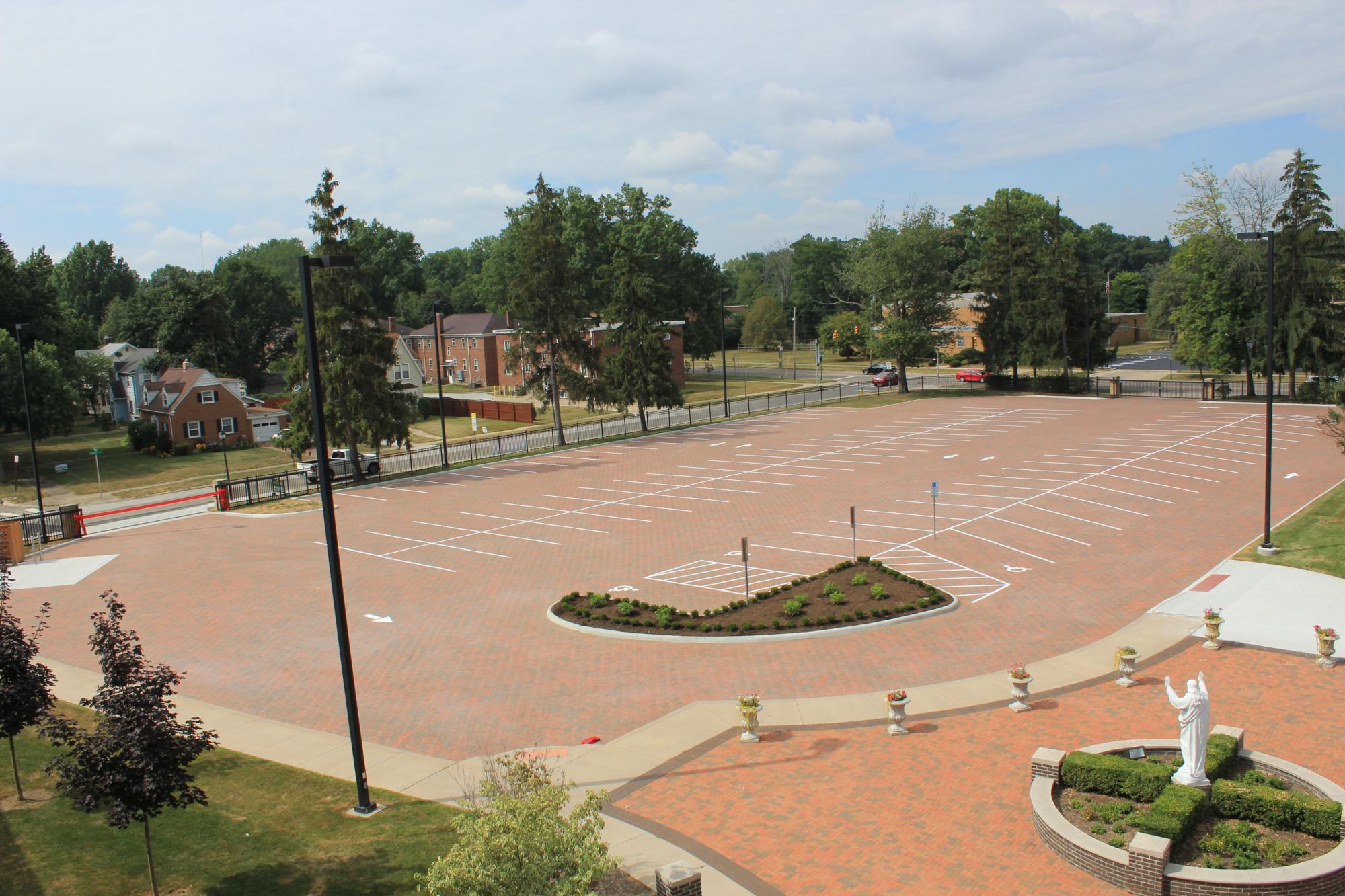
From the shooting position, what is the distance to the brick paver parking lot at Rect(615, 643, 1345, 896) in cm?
1038

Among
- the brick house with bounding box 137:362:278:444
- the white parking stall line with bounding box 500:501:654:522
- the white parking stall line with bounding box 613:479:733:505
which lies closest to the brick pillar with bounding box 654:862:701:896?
the white parking stall line with bounding box 500:501:654:522

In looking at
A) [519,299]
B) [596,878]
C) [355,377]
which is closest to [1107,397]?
[519,299]

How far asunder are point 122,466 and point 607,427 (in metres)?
30.9

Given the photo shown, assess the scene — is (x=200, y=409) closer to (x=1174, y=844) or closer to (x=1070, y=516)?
(x=1070, y=516)

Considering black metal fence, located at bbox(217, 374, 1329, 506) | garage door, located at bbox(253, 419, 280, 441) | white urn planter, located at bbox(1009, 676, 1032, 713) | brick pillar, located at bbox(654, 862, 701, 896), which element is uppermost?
garage door, located at bbox(253, 419, 280, 441)

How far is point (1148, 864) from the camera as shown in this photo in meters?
Answer: 9.76

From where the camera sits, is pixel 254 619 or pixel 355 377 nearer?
pixel 254 619

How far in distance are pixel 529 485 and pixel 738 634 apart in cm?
2093

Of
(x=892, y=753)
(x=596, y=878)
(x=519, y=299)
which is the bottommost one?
(x=892, y=753)

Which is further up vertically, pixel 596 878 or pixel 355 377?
pixel 355 377

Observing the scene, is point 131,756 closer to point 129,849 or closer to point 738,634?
point 129,849

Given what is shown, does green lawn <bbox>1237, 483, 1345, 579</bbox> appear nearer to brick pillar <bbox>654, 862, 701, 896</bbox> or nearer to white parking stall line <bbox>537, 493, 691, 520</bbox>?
white parking stall line <bbox>537, 493, 691, 520</bbox>

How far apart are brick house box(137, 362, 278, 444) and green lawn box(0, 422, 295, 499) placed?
8.70 ft

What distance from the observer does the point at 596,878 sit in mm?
7770
